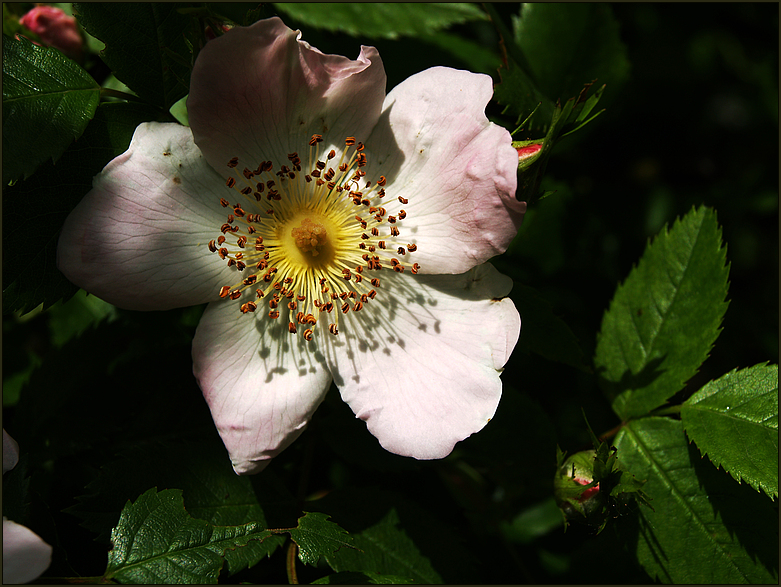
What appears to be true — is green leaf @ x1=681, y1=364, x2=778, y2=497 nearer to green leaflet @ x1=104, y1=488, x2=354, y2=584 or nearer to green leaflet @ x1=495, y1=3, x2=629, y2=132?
green leaflet @ x1=104, y1=488, x2=354, y2=584

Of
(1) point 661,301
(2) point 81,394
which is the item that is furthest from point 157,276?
(1) point 661,301

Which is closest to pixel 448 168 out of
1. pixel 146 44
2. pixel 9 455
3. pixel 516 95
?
pixel 516 95

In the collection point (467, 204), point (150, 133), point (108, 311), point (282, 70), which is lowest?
point (108, 311)

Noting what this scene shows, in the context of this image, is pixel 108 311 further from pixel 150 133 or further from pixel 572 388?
pixel 572 388

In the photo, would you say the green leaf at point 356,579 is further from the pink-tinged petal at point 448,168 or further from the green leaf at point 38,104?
the green leaf at point 38,104

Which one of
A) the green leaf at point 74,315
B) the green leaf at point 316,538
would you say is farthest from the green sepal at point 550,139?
the green leaf at point 74,315

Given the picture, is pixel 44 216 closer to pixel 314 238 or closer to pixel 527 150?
pixel 314 238
